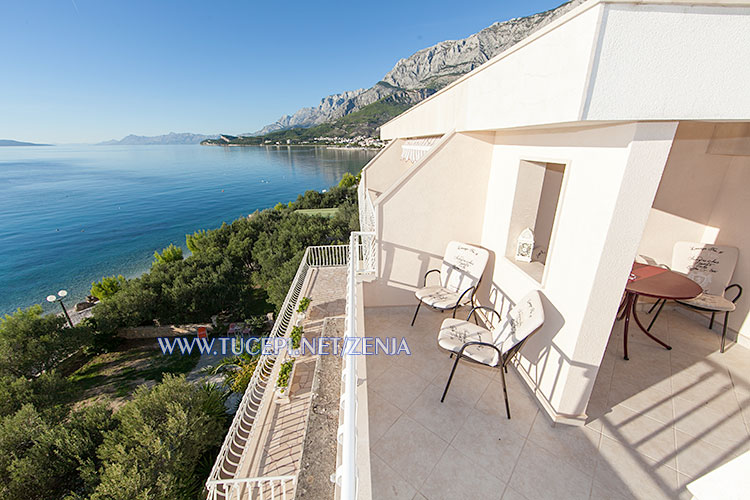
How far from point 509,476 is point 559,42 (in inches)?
133

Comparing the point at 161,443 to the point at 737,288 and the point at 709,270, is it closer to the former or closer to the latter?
the point at 709,270

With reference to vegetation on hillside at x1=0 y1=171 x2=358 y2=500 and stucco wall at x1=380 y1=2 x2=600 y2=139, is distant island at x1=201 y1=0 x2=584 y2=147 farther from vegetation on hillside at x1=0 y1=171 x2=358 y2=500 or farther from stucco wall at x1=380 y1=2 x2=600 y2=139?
stucco wall at x1=380 y1=2 x2=600 y2=139

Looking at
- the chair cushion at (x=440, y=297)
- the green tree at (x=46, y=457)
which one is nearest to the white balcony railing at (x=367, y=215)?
the chair cushion at (x=440, y=297)

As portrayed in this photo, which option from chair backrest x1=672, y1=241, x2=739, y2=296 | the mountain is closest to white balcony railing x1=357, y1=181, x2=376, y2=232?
chair backrest x1=672, y1=241, x2=739, y2=296

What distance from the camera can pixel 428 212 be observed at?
4.26 metres

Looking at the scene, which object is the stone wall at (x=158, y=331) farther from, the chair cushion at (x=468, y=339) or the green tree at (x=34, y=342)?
the chair cushion at (x=468, y=339)

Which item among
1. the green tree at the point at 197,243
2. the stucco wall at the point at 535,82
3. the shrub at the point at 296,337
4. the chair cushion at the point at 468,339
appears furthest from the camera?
the green tree at the point at 197,243

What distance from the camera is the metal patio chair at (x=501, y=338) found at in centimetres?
253

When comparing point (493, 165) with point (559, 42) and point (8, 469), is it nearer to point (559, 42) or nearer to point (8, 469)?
point (559, 42)

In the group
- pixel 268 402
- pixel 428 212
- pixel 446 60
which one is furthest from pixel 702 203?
pixel 446 60

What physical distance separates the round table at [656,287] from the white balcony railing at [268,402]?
3.21 metres

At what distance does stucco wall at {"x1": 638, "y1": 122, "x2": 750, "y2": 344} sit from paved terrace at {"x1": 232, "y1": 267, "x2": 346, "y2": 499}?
538 cm

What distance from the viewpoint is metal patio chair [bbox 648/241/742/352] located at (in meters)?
3.44

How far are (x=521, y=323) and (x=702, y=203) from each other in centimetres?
355
